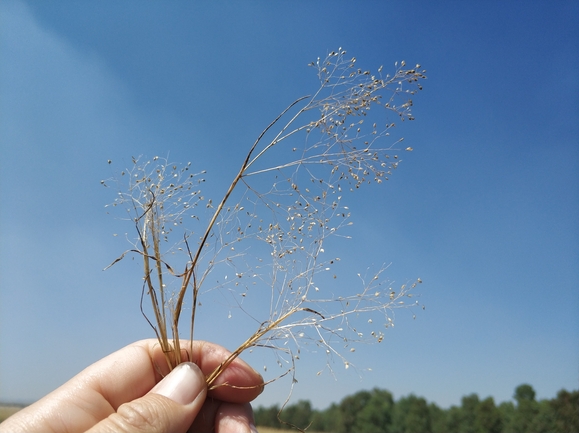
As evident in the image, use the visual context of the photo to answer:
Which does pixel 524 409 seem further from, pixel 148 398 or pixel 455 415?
pixel 148 398

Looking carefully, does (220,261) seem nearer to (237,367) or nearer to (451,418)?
(237,367)

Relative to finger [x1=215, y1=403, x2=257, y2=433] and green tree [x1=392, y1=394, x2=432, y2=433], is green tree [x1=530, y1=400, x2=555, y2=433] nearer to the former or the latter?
green tree [x1=392, y1=394, x2=432, y2=433]

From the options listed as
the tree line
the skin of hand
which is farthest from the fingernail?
the tree line

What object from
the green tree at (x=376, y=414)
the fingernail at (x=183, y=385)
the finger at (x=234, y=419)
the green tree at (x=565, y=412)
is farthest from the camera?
the green tree at (x=376, y=414)

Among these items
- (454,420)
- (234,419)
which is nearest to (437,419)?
(454,420)

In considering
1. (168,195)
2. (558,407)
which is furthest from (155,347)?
(558,407)

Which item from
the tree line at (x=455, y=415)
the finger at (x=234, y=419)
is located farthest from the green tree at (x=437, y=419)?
the finger at (x=234, y=419)

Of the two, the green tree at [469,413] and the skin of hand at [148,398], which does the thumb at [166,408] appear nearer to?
the skin of hand at [148,398]

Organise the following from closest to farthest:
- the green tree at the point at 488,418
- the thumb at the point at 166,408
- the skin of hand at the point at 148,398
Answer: the thumb at the point at 166,408 < the skin of hand at the point at 148,398 < the green tree at the point at 488,418
